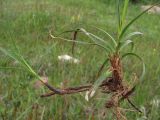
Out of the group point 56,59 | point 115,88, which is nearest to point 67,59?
point 56,59

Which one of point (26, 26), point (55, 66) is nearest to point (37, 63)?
point (55, 66)

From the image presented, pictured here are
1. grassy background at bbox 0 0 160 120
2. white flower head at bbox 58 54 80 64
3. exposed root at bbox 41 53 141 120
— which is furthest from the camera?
white flower head at bbox 58 54 80 64

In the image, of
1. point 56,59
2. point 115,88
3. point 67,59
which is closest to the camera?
point 115,88

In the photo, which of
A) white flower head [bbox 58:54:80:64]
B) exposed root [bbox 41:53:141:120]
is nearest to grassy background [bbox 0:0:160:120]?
white flower head [bbox 58:54:80:64]

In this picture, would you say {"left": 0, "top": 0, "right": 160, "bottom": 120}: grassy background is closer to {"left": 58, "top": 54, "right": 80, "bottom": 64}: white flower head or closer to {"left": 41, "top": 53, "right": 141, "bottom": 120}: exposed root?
{"left": 58, "top": 54, "right": 80, "bottom": 64}: white flower head

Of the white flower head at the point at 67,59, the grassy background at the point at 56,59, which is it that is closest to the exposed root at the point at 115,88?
the grassy background at the point at 56,59

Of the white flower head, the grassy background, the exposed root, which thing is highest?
the exposed root

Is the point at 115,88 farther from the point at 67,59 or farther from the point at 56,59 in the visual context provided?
the point at 56,59

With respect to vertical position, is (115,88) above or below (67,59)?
above
